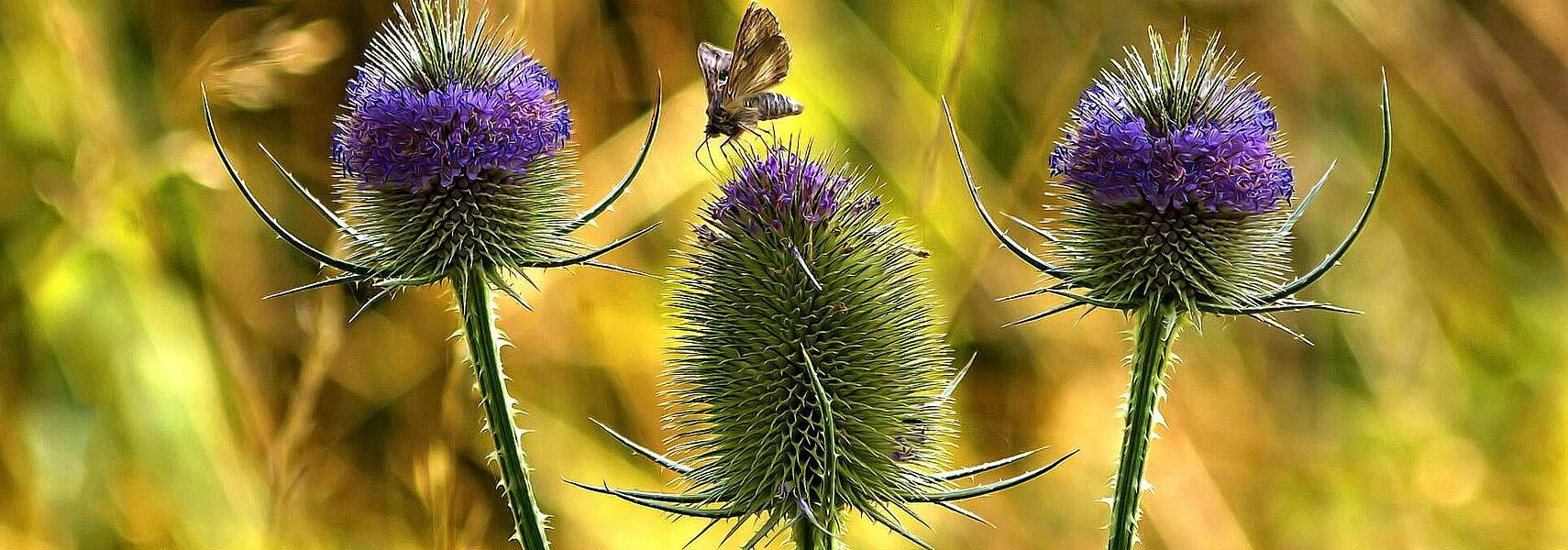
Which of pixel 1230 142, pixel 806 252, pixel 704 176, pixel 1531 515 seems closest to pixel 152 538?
pixel 704 176

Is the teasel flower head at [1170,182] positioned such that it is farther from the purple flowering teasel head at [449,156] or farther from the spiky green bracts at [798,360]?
the purple flowering teasel head at [449,156]

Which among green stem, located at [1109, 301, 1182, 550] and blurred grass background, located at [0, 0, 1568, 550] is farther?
blurred grass background, located at [0, 0, 1568, 550]

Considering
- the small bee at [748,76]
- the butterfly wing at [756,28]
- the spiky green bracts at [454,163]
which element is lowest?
the spiky green bracts at [454,163]

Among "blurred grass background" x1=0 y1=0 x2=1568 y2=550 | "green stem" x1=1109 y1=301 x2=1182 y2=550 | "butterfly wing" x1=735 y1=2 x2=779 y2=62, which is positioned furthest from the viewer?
"blurred grass background" x1=0 y1=0 x2=1568 y2=550

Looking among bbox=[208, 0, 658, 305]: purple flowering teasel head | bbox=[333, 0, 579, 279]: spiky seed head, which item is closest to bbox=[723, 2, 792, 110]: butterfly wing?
bbox=[208, 0, 658, 305]: purple flowering teasel head

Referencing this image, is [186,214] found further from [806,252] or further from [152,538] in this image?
[806,252]

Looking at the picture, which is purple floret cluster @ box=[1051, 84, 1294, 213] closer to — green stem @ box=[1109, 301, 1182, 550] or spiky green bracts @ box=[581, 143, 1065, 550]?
green stem @ box=[1109, 301, 1182, 550]

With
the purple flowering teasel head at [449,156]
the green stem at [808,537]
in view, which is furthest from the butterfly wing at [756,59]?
the green stem at [808,537]
